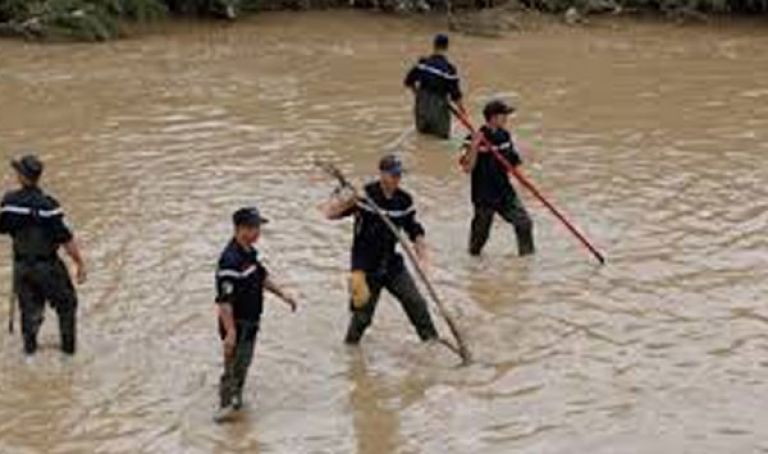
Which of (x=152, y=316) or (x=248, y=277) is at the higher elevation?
(x=248, y=277)

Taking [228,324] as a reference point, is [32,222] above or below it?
above

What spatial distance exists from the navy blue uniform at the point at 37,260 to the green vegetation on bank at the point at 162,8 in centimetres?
1728

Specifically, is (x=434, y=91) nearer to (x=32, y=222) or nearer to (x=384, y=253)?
(x=384, y=253)

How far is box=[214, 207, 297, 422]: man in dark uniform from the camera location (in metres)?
11.6

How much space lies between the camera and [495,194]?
51.8 feet

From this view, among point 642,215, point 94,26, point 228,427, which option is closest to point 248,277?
point 228,427

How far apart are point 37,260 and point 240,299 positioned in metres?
2.27

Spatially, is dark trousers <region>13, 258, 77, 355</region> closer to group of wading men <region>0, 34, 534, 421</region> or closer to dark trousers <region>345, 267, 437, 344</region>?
group of wading men <region>0, 34, 534, 421</region>

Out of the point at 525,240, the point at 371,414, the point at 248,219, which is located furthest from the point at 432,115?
the point at 248,219

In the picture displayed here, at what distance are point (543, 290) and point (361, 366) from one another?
2697 mm

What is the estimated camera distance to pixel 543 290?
1513cm

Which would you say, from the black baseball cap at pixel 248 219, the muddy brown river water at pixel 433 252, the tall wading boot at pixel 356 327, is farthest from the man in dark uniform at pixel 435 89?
the black baseball cap at pixel 248 219

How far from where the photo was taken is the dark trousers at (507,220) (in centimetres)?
1586

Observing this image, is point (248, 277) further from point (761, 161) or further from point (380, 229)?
point (761, 161)
